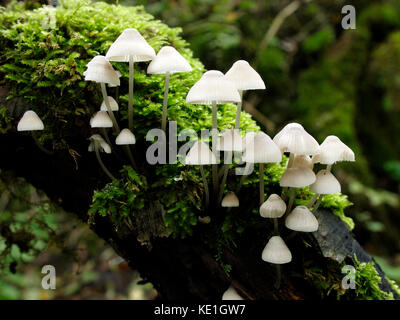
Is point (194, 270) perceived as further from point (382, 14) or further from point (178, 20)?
point (382, 14)

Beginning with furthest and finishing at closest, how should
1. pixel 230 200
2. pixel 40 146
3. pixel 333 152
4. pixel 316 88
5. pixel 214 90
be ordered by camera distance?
pixel 316 88 < pixel 40 146 < pixel 230 200 < pixel 333 152 < pixel 214 90

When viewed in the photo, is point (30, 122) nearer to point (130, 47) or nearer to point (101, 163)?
point (101, 163)

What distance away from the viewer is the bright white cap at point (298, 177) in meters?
1.72

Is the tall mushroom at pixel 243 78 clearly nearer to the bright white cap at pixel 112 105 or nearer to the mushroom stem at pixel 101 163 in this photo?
the bright white cap at pixel 112 105

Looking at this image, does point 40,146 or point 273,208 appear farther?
point 40,146

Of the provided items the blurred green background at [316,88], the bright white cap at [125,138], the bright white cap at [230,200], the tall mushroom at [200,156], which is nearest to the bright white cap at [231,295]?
the bright white cap at [230,200]

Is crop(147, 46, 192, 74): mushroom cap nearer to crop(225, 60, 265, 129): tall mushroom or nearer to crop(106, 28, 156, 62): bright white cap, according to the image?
crop(106, 28, 156, 62): bright white cap

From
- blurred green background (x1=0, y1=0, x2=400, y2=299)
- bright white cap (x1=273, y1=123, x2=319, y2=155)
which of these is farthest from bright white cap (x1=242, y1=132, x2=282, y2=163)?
blurred green background (x1=0, y1=0, x2=400, y2=299)

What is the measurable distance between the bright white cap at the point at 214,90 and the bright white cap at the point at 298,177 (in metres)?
0.47

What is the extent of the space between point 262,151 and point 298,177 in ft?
0.80

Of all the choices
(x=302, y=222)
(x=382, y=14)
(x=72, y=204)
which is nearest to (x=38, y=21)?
(x=72, y=204)

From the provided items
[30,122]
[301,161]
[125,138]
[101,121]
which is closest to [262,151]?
[301,161]

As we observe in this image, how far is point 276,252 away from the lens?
1.80 metres
